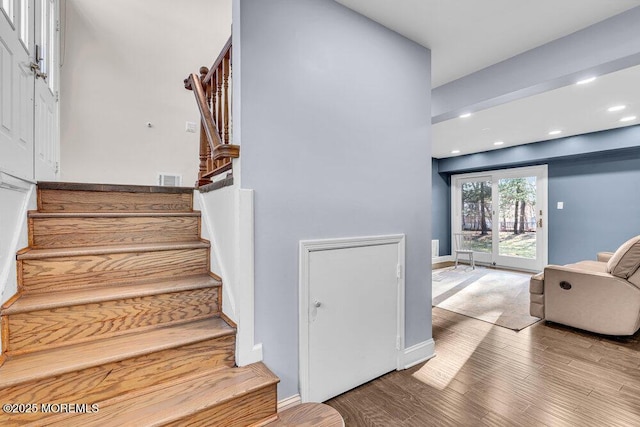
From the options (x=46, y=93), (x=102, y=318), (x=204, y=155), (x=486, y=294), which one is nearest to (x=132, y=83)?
(x=46, y=93)

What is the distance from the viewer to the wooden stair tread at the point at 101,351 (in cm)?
117

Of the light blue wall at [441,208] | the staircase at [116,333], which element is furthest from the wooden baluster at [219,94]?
the light blue wall at [441,208]

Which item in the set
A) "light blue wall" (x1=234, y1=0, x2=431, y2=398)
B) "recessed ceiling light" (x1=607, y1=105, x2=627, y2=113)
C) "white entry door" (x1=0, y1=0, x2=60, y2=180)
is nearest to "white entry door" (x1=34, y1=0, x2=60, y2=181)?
"white entry door" (x1=0, y1=0, x2=60, y2=180)

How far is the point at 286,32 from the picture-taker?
1.72 metres

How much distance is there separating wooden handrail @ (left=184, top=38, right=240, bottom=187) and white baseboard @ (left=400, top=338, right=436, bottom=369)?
1925mm

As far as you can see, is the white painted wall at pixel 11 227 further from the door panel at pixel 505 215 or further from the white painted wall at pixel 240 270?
the door panel at pixel 505 215

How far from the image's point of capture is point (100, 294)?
58.6 inches

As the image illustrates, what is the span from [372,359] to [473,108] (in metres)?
2.49

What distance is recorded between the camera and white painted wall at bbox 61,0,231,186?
3.17 meters

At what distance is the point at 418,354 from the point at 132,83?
13.6ft

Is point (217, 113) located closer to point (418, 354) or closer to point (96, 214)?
point (96, 214)

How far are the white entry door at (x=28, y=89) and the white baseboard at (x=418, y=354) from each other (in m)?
2.70

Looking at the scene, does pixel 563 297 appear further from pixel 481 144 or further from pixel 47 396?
pixel 47 396

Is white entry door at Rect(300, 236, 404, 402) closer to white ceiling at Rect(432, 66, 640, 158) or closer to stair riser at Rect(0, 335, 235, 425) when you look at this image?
stair riser at Rect(0, 335, 235, 425)
